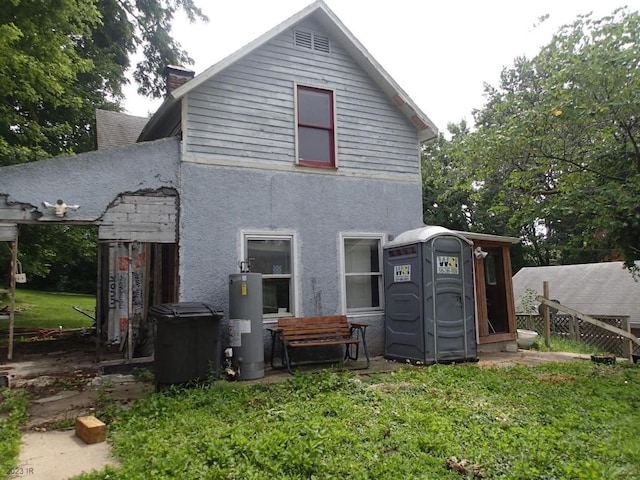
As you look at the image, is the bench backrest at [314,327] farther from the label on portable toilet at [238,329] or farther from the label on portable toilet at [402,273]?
the label on portable toilet at [402,273]

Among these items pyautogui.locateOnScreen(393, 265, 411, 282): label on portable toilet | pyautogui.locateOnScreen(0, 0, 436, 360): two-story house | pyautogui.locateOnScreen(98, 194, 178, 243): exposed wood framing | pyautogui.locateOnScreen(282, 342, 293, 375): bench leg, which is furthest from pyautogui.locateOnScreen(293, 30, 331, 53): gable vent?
pyautogui.locateOnScreen(282, 342, 293, 375): bench leg

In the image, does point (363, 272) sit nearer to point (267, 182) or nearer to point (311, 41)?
point (267, 182)

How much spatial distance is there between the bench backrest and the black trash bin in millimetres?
1480

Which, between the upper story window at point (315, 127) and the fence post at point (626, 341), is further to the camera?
the fence post at point (626, 341)

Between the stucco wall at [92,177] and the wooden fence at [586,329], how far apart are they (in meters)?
11.4

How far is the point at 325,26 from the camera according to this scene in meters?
9.71

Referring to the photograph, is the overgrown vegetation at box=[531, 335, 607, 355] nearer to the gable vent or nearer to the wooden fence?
the wooden fence

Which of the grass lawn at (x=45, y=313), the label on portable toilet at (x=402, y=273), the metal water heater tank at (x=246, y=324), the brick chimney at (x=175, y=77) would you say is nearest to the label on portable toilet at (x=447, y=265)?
the label on portable toilet at (x=402, y=273)

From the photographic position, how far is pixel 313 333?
8.33m

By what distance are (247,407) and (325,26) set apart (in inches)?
301

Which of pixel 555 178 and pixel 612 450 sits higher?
pixel 555 178

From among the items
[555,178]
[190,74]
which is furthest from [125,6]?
[555,178]

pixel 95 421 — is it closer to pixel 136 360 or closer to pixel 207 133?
pixel 136 360

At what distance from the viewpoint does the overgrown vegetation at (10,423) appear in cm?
401
